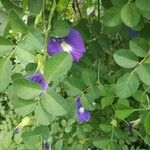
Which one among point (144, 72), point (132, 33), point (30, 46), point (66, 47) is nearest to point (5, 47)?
point (30, 46)

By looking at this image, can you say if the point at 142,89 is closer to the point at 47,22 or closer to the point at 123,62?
the point at 123,62

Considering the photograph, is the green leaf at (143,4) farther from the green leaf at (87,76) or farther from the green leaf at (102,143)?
the green leaf at (102,143)

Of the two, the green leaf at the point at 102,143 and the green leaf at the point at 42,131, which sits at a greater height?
the green leaf at the point at 42,131

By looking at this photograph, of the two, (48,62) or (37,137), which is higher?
(48,62)

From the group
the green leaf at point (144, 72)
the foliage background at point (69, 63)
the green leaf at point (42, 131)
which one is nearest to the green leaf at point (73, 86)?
the foliage background at point (69, 63)

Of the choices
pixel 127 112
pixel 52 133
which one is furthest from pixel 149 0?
pixel 52 133

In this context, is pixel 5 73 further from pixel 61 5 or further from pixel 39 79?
pixel 61 5
